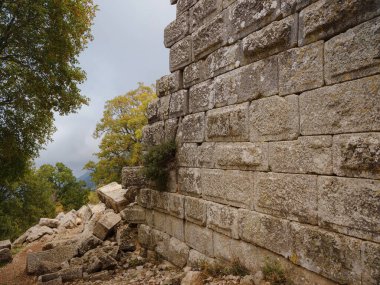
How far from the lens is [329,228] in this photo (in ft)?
9.14

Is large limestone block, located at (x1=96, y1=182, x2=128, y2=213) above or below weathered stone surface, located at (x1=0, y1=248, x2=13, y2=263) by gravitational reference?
above

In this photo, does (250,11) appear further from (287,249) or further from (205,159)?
(287,249)

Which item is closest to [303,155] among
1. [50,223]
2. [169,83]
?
[169,83]

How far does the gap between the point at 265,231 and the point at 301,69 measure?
5.41 ft

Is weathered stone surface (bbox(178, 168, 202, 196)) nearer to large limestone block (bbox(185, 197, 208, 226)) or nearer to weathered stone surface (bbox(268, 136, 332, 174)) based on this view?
large limestone block (bbox(185, 197, 208, 226))

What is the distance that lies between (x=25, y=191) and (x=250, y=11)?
26.1 meters

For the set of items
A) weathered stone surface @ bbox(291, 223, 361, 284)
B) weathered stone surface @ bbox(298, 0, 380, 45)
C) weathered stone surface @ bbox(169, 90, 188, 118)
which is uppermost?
weathered stone surface @ bbox(298, 0, 380, 45)

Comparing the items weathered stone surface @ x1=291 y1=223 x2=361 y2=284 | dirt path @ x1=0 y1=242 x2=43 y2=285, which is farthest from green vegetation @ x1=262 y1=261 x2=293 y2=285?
dirt path @ x1=0 y1=242 x2=43 y2=285

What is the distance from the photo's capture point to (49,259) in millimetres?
6797

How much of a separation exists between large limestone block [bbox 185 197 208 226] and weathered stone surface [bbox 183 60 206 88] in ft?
5.60

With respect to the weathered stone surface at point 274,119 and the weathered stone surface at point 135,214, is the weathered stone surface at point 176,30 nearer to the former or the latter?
the weathered stone surface at point 274,119

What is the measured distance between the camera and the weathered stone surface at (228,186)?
3.72 m

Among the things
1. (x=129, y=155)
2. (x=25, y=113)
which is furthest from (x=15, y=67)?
(x=129, y=155)

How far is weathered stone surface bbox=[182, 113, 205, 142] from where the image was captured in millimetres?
4637
